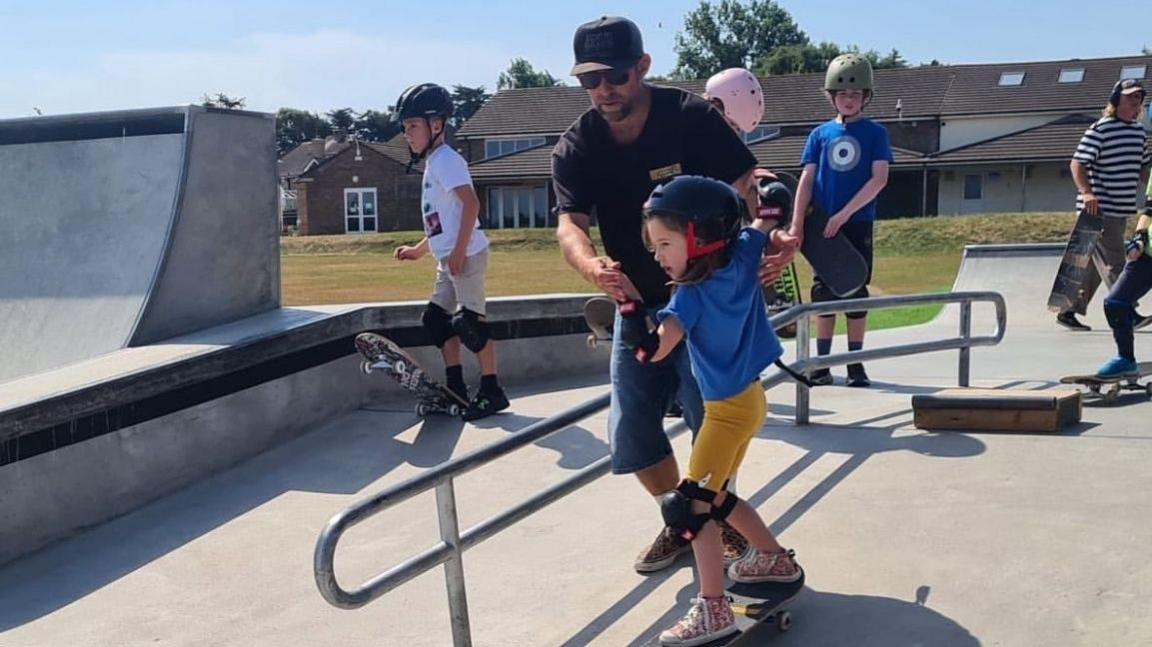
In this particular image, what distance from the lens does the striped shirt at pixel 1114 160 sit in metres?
8.62

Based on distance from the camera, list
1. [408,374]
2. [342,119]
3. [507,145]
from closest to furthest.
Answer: [408,374]
[507,145]
[342,119]

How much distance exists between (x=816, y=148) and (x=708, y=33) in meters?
109

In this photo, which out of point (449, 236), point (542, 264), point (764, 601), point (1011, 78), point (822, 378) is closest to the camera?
point (764, 601)

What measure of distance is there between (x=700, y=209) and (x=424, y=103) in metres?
3.78

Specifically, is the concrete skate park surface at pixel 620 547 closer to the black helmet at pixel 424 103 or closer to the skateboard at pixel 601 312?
the skateboard at pixel 601 312

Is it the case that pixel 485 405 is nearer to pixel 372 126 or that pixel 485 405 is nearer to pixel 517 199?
pixel 517 199

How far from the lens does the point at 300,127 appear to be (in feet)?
470

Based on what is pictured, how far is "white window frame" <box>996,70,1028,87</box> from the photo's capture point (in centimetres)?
5319

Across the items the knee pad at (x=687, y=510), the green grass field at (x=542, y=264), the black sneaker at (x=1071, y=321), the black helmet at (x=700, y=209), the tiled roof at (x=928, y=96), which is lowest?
the green grass field at (x=542, y=264)

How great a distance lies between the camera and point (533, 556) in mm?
4555

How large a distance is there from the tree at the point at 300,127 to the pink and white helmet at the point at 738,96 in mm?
139727

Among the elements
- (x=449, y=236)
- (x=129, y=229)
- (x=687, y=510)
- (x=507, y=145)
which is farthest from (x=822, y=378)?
(x=507, y=145)

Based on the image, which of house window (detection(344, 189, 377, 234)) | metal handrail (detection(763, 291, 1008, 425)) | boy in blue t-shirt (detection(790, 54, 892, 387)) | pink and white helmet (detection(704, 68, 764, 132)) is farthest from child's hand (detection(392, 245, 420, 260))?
house window (detection(344, 189, 377, 234))

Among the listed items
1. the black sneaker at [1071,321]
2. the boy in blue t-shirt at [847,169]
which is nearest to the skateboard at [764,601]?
the boy in blue t-shirt at [847,169]
